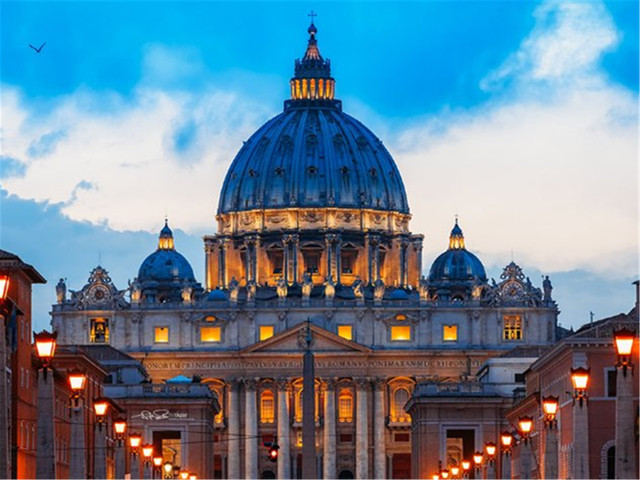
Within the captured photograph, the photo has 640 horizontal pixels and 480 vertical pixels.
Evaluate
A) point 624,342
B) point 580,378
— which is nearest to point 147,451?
point 580,378

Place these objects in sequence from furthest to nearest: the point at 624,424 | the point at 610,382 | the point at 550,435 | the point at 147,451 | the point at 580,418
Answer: the point at 147,451 → the point at 610,382 → the point at 550,435 → the point at 580,418 → the point at 624,424

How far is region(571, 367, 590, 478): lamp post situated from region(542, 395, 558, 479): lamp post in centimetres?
215

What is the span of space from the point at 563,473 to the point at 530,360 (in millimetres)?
80350

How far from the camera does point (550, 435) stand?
80.4 metres

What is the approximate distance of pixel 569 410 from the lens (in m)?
112

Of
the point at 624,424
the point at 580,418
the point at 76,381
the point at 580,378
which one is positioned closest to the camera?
the point at 624,424

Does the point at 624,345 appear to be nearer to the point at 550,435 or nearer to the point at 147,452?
Result: the point at 550,435

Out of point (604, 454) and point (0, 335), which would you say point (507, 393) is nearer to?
point (604, 454)

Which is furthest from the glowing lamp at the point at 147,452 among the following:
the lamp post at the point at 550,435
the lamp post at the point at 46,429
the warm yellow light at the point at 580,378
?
the warm yellow light at the point at 580,378

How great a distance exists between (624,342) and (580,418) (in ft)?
37.4

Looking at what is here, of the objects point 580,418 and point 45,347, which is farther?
point 580,418

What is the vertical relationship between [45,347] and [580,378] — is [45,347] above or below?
above

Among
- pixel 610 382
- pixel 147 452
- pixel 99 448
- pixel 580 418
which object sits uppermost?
pixel 610 382

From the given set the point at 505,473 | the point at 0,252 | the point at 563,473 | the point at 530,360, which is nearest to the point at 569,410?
the point at 563,473
